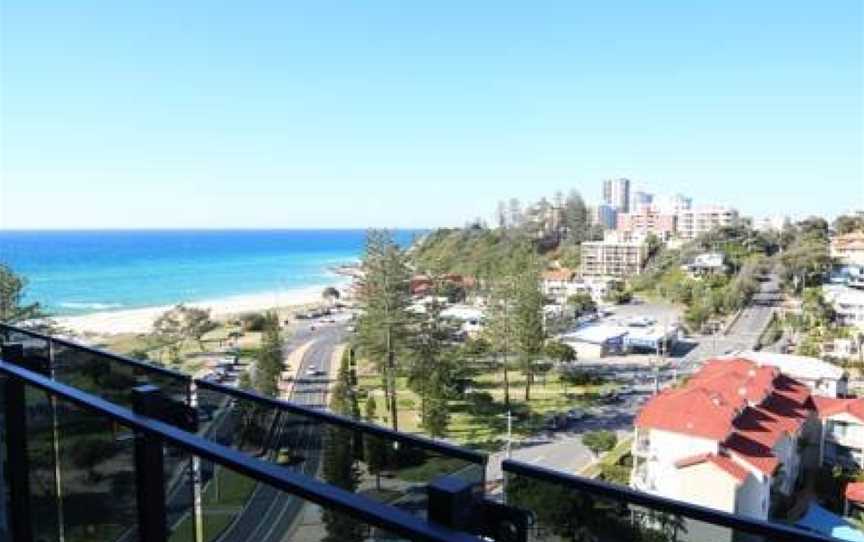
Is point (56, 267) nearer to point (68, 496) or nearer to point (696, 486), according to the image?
point (696, 486)

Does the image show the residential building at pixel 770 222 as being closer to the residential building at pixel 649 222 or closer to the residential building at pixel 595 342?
the residential building at pixel 649 222

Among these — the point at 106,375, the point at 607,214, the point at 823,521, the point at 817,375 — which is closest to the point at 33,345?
the point at 106,375

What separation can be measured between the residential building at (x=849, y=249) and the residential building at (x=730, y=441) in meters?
37.4

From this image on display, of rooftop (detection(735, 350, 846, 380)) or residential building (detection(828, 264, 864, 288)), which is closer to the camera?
rooftop (detection(735, 350, 846, 380))

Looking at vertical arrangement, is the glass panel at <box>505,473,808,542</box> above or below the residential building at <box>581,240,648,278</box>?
above

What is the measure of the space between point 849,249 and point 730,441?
4593cm

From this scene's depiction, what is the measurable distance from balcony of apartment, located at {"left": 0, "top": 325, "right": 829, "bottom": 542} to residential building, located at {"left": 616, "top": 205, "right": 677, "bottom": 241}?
81.0 m

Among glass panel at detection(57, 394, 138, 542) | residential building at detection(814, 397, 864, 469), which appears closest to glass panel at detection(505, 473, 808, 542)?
glass panel at detection(57, 394, 138, 542)

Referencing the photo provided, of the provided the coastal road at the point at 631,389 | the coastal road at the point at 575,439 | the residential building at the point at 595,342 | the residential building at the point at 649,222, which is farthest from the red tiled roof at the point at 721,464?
the residential building at the point at 649,222

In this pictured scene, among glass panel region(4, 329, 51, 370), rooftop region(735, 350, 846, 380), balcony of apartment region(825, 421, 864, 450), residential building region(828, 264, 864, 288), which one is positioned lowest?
balcony of apartment region(825, 421, 864, 450)

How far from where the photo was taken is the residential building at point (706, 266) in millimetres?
50844

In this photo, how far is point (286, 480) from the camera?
0.89m

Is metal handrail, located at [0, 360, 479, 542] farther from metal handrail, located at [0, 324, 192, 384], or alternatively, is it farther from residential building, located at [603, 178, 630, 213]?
residential building, located at [603, 178, 630, 213]

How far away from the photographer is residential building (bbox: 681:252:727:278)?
50.8m
